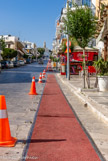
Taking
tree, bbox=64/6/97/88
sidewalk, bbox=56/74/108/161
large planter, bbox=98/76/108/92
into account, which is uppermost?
tree, bbox=64/6/97/88

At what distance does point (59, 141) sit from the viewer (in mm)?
5586

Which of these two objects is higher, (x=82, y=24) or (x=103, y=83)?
(x=82, y=24)

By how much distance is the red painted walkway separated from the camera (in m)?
4.71

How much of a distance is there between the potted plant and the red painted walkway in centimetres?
565

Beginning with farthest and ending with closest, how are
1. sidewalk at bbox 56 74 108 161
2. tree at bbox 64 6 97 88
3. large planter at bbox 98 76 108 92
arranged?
tree at bbox 64 6 97 88 < large planter at bbox 98 76 108 92 < sidewalk at bbox 56 74 108 161

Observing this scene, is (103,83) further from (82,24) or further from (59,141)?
(59,141)

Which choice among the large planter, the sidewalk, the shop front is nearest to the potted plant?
the large planter

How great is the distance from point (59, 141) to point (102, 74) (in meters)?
8.95

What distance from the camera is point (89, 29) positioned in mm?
15578

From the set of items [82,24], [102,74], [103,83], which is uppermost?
[82,24]

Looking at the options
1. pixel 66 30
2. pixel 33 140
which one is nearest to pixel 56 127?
pixel 33 140

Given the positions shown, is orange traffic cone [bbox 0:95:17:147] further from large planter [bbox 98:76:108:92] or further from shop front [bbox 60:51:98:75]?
shop front [bbox 60:51:98:75]

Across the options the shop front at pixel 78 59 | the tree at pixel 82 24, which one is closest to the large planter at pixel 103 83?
the tree at pixel 82 24

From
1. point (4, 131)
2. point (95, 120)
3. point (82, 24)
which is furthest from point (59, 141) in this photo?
point (82, 24)
